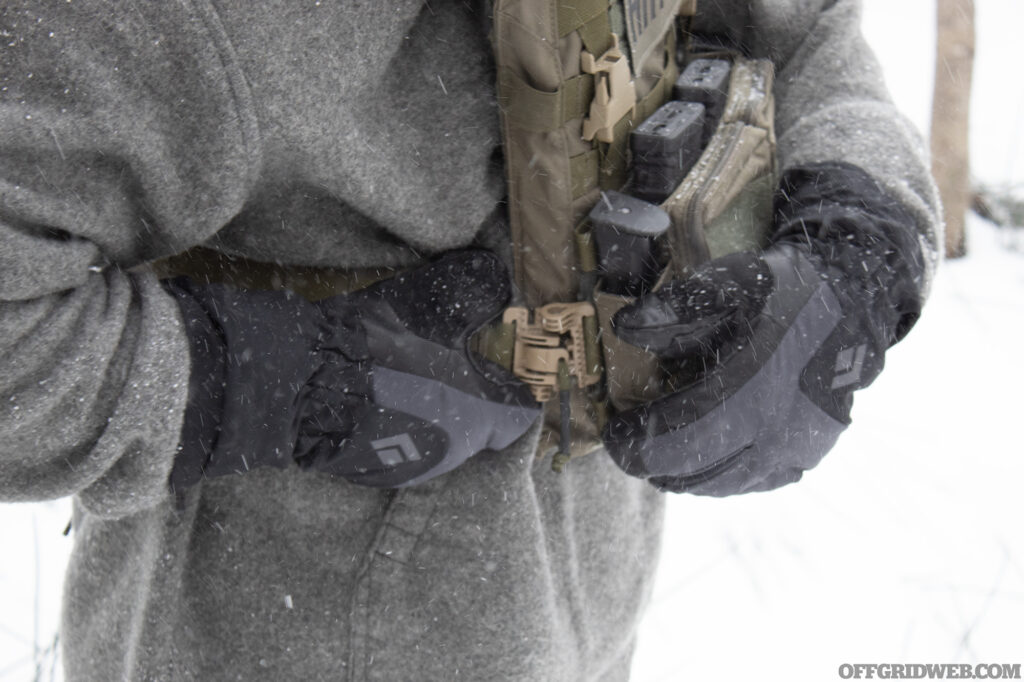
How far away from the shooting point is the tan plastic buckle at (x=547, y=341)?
1099 mm

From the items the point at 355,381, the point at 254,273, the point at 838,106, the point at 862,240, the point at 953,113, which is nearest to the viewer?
the point at 355,381

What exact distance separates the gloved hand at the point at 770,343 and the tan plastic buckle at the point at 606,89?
0.68 ft

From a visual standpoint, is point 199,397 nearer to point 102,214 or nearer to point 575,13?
point 102,214

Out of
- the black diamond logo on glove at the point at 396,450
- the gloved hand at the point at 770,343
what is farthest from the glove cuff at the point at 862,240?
the black diamond logo on glove at the point at 396,450

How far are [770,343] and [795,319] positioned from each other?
0.15 feet

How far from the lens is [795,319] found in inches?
41.4

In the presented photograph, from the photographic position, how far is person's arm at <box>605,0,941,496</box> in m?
1.03

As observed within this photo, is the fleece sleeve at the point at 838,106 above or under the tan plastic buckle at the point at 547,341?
above

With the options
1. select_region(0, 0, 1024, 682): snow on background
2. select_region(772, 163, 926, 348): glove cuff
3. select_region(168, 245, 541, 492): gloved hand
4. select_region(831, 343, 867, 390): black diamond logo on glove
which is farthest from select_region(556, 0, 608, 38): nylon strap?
select_region(0, 0, 1024, 682): snow on background

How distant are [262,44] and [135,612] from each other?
745 millimetres

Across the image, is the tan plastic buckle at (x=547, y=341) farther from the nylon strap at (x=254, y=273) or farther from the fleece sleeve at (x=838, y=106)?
the fleece sleeve at (x=838, y=106)

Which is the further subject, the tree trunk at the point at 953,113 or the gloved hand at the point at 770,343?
the tree trunk at the point at 953,113

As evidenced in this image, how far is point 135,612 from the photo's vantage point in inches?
43.9

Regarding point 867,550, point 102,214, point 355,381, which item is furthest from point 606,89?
point 867,550
